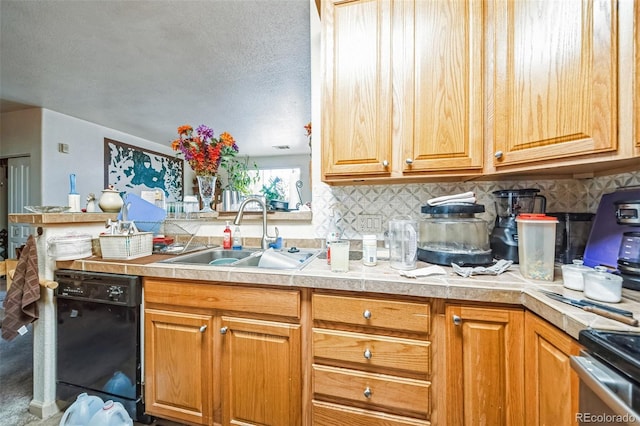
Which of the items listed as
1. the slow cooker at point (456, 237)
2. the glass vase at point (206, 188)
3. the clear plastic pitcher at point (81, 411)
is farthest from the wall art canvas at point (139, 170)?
the slow cooker at point (456, 237)

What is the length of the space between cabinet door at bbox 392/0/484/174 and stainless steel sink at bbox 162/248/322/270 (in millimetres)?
724

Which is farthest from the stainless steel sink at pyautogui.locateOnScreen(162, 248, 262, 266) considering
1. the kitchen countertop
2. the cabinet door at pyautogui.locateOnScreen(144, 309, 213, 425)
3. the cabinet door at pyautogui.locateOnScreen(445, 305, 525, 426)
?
the cabinet door at pyautogui.locateOnScreen(445, 305, 525, 426)

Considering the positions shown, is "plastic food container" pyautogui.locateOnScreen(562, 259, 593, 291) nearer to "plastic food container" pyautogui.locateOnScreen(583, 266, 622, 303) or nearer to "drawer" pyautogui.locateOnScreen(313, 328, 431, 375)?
"plastic food container" pyautogui.locateOnScreen(583, 266, 622, 303)

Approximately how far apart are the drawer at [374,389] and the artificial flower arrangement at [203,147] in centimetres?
149

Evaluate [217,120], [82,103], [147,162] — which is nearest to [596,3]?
[217,120]

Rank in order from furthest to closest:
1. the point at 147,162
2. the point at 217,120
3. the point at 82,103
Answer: the point at 147,162 < the point at 217,120 < the point at 82,103

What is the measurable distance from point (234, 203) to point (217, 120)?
2500mm

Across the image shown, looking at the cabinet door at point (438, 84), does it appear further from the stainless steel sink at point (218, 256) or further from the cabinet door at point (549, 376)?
the stainless steel sink at point (218, 256)

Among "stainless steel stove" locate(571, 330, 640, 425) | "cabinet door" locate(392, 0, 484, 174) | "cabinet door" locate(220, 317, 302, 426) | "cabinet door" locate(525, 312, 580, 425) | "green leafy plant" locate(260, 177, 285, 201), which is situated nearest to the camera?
"stainless steel stove" locate(571, 330, 640, 425)

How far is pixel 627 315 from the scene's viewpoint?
0.63 meters

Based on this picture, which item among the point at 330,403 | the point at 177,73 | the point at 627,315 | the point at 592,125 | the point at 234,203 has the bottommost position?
the point at 330,403

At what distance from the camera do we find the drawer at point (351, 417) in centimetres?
94

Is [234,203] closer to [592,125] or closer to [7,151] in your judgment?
[592,125]

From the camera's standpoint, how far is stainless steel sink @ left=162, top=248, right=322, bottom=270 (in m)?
1.29
